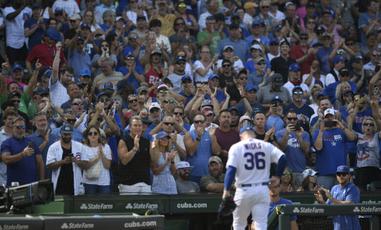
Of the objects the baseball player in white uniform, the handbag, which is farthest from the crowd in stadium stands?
the baseball player in white uniform

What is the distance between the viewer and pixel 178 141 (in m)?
16.4

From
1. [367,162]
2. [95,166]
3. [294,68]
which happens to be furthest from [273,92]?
[95,166]

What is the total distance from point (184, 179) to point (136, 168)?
100 centimetres

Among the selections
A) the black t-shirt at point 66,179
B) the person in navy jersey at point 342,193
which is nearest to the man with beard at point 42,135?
the black t-shirt at point 66,179

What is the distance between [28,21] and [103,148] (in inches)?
213

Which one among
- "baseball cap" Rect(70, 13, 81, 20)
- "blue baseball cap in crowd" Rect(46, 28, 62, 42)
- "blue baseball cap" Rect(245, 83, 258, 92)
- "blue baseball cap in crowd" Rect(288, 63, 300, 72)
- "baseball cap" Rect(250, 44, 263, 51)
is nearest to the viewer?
"blue baseball cap" Rect(245, 83, 258, 92)

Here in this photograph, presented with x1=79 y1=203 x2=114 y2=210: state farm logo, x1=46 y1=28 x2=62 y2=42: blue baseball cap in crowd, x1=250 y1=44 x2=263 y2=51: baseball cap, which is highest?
x1=46 y1=28 x2=62 y2=42: blue baseball cap in crowd

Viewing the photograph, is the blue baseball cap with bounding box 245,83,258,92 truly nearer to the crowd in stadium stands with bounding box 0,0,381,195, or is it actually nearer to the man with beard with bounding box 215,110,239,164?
the crowd in stadium stands with bounding box 0,0,381,195

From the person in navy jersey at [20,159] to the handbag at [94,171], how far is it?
68 centimetres

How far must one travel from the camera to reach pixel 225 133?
1675cm

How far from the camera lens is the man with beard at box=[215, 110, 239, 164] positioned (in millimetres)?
16609

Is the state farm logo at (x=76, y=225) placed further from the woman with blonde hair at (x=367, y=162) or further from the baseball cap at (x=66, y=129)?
the woman with blonde hair at (x=367, y=162)

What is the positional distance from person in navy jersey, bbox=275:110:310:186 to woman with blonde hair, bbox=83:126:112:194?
10.4ft

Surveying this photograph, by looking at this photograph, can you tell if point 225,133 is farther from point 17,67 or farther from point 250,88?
point 17,67
